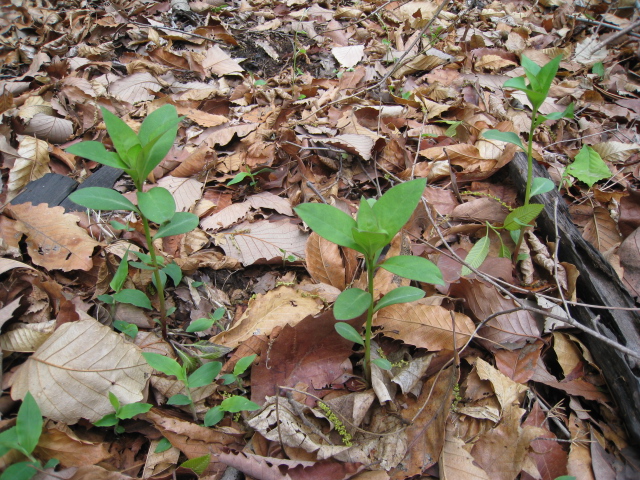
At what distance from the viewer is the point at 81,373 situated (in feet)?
4.87

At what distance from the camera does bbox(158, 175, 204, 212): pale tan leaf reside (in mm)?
2457

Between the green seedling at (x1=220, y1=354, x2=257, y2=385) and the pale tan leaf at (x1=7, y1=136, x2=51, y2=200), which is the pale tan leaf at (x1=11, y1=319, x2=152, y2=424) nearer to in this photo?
the green seedling at (x1=220, y1=354, x2=257, y2=385)

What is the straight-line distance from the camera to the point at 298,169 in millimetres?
2676

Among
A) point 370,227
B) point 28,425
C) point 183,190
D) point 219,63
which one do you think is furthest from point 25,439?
point 219,63

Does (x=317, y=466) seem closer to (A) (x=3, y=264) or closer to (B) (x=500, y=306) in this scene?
(B) (x=500, y=306)

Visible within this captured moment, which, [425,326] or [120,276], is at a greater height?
[120,276]

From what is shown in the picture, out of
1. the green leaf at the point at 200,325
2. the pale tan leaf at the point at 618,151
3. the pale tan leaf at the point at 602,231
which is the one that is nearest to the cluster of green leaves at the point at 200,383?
the green leaf at the point at 200,325

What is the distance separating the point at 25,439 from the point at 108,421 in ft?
0.79

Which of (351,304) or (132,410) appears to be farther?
(132,410)

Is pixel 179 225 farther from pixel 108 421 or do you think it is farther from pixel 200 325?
pixel 108 421

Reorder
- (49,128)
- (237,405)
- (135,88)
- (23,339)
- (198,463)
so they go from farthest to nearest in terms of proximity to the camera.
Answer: (135,88) < (49,128) < (23,339) < (237,405) < (198,463)

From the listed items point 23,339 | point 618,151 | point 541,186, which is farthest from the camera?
point 618,151

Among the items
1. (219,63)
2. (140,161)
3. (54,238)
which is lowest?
(54,238)

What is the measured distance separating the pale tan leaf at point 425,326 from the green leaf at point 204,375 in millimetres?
698
